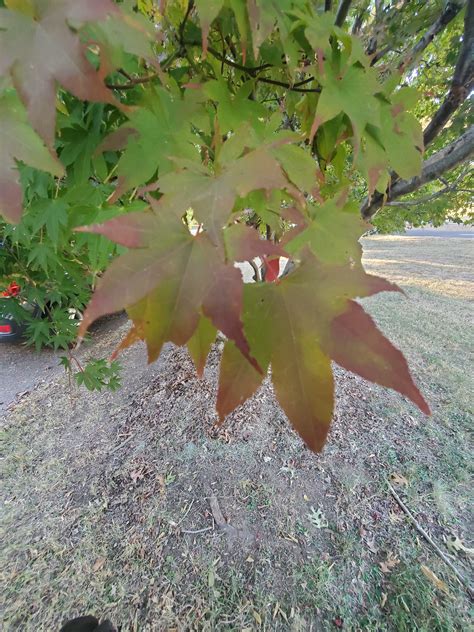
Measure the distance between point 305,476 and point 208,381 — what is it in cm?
103

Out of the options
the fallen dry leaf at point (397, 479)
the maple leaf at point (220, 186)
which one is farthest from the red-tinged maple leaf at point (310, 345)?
the fallen dry leaf at point (397, 479)

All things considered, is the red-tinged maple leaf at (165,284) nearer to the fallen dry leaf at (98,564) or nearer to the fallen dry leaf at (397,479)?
the fallen dry leaf at (98,564)

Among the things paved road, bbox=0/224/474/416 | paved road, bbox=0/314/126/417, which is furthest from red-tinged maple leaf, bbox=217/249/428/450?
paved road, bbox=0/314/126/417

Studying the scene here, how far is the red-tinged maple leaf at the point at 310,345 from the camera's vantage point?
0.35m

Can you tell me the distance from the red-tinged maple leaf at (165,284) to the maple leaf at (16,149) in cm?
11

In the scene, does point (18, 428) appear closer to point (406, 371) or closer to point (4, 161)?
point (4, 161)

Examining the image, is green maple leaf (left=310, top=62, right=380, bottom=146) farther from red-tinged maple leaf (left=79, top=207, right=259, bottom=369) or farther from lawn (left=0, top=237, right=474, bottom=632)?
lawn (left=0, top=237, right=474, bottom=632)

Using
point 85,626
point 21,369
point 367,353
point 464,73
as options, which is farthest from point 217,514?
point 21,369

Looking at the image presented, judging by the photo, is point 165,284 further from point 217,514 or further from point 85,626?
point 217,514

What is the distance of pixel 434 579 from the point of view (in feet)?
4.67

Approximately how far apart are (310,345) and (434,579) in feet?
5.53

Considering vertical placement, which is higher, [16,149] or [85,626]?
[16,149]

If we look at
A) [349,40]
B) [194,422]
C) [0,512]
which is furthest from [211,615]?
[349,40]

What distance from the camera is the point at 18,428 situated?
2539 millimetres
